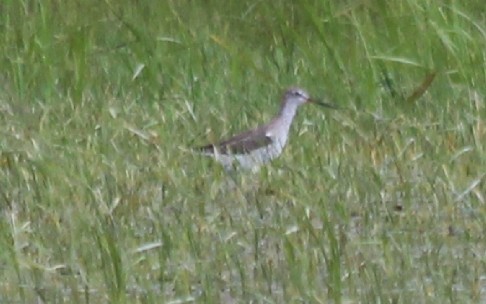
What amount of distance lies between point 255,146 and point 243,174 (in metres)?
0.46

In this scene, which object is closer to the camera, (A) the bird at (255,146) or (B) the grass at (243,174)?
(B) the grass at (243,174)

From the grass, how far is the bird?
69 millimetres

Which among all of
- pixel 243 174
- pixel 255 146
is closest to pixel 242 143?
pixel 255 146

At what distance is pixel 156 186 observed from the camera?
673 cm

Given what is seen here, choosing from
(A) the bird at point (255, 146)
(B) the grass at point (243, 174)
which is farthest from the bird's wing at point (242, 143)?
(B) the grass at point (243, 174)

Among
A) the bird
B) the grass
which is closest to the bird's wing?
the bird

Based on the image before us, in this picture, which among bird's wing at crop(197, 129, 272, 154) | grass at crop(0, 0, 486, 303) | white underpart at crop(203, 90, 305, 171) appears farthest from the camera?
bird's wing at crop(197, 129, 272, 154)

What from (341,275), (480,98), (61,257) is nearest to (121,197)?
(61,257)

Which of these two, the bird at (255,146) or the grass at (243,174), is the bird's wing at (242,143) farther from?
the grass at (243,174)

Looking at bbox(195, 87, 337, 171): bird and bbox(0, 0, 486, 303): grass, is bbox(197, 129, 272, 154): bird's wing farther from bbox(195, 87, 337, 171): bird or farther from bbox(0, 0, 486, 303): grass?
bbox(0, 0, 486, 303): grass

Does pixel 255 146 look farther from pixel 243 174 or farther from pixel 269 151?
pixel 243 174

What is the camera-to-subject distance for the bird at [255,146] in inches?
278

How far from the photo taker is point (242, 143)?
7328 millimetres

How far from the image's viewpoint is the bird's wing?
23.6 feet
